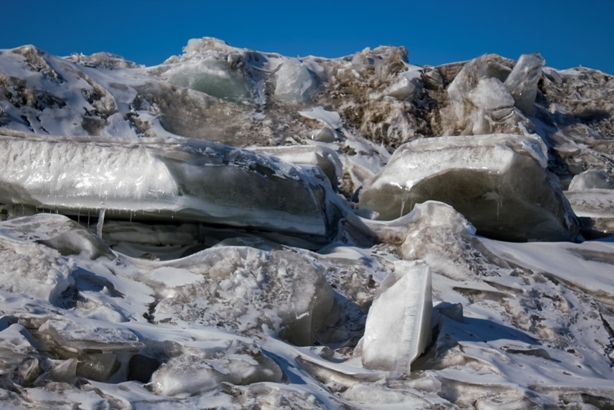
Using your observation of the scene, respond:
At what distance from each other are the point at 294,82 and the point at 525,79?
2209 millimetres

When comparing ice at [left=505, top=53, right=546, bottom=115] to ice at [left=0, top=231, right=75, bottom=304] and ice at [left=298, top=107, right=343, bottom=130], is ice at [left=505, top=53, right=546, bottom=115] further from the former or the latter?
ice at [left=0, top=231, right=75, bottom=304]

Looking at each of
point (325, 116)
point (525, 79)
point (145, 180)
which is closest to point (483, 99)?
point (525, 79)

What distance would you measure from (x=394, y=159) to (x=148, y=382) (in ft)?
9.70

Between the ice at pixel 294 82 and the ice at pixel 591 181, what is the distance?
8.80 feet

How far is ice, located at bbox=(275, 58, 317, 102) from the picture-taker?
7512 mm

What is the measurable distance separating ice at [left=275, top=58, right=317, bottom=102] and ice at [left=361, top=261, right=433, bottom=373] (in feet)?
15.1

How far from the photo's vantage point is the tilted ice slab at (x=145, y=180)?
3838 millimetres

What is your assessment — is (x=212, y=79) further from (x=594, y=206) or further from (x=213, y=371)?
(x=213, y=371)

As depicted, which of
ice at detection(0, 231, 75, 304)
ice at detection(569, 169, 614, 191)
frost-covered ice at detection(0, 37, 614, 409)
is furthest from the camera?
ice at detection(569, 169, 614, 191)

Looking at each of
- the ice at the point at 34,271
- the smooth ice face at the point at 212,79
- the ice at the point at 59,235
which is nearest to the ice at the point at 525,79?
the smooth ice face at the point at 212,79

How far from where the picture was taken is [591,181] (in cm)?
640

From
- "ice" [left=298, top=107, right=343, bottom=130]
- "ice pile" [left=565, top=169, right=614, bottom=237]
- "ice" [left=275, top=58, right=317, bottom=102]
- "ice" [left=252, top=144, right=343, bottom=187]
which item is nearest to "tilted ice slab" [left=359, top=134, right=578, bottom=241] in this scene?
"ice pile" [left=565, top=169, right=614, bottom=237]

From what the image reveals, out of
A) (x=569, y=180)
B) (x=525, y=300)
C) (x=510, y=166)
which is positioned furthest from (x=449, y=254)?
(x=569, y=180)

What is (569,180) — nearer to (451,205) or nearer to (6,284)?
(451,205)
